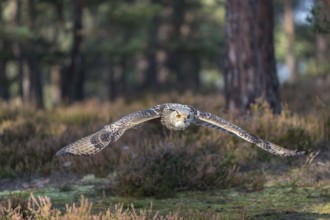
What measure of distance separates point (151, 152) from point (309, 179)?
216 cm

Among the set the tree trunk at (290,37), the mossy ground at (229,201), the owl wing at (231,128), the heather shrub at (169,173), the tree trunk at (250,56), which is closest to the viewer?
the owl wing at (231,128)

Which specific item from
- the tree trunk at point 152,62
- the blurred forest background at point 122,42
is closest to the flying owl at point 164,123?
the blurred forest background at point 122,42

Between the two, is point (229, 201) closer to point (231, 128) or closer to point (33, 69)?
point (231, 128)

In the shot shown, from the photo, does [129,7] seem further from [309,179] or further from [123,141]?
[309,179]

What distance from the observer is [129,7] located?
18.1m

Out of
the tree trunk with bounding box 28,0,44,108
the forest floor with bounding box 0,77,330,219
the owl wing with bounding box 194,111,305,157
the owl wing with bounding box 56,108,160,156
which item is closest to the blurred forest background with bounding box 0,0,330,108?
the tree trunk with bounding box 28,0,44,108

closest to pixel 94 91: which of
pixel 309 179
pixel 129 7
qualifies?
pixel 129 7

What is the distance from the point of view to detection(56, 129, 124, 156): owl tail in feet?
17.0

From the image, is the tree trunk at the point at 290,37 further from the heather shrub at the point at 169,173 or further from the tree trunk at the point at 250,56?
the heather shrub at the point at 169,173

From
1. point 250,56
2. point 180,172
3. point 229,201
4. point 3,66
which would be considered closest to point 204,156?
point 180,172

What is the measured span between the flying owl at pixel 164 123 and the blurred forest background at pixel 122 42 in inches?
171

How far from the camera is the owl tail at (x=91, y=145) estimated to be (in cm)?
518

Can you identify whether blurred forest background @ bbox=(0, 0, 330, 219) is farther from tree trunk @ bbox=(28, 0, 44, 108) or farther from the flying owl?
tree trunk @ bbox=(28, 0, 44, 108)

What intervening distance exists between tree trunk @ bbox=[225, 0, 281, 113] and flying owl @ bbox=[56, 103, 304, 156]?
5082 mm
